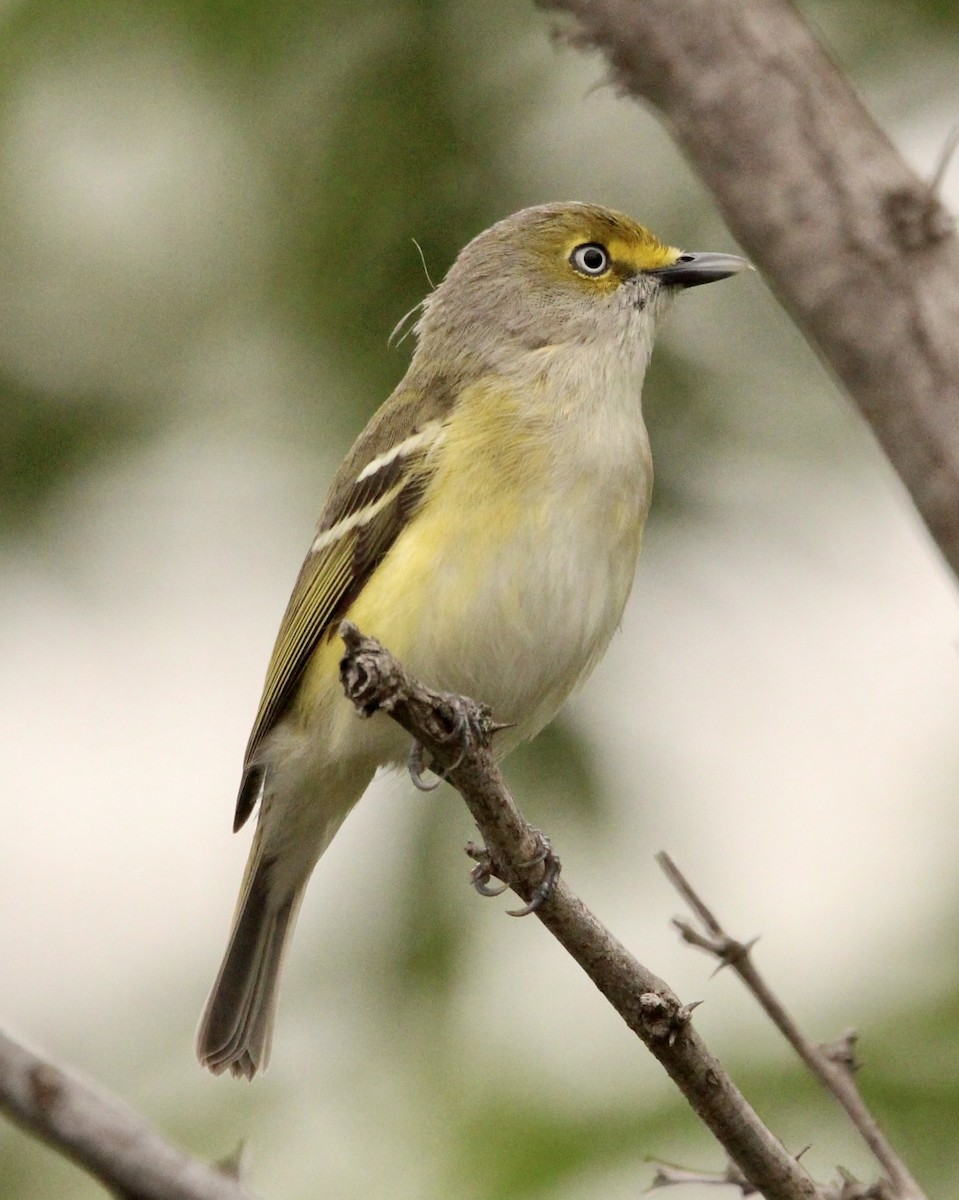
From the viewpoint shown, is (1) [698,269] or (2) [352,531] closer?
(2) [352,531]

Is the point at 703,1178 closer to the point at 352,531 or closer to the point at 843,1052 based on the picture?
the point at 843,1052

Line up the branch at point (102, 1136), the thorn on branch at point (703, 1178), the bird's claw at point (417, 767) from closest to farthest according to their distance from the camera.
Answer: the branch at point (102, 1136), the thorn on branch at point (703, 1178), the bird's claw at point (417, 767)

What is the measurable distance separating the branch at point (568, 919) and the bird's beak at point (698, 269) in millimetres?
2182

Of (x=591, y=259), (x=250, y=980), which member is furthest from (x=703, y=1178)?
(x=591, y=259)

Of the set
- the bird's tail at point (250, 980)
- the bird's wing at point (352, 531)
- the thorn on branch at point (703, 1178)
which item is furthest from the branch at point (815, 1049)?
the bird's tail at point (250, 980)

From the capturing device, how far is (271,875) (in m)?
4.74

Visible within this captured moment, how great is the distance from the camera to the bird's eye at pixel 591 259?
480 cm

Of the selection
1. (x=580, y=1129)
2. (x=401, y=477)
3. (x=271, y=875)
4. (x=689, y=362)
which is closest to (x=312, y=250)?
(x=689, y=362)

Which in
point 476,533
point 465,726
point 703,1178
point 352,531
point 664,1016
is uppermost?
point 352,531

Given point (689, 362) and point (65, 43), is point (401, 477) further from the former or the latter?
point (65, 43)

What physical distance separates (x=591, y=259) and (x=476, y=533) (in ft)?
4.40

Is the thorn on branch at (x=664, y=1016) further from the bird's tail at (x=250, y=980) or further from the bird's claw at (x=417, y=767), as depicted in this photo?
the bird's tail at (x=250, y=980)

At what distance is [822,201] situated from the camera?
6.68 feet

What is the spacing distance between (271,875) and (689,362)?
240 centimetres
